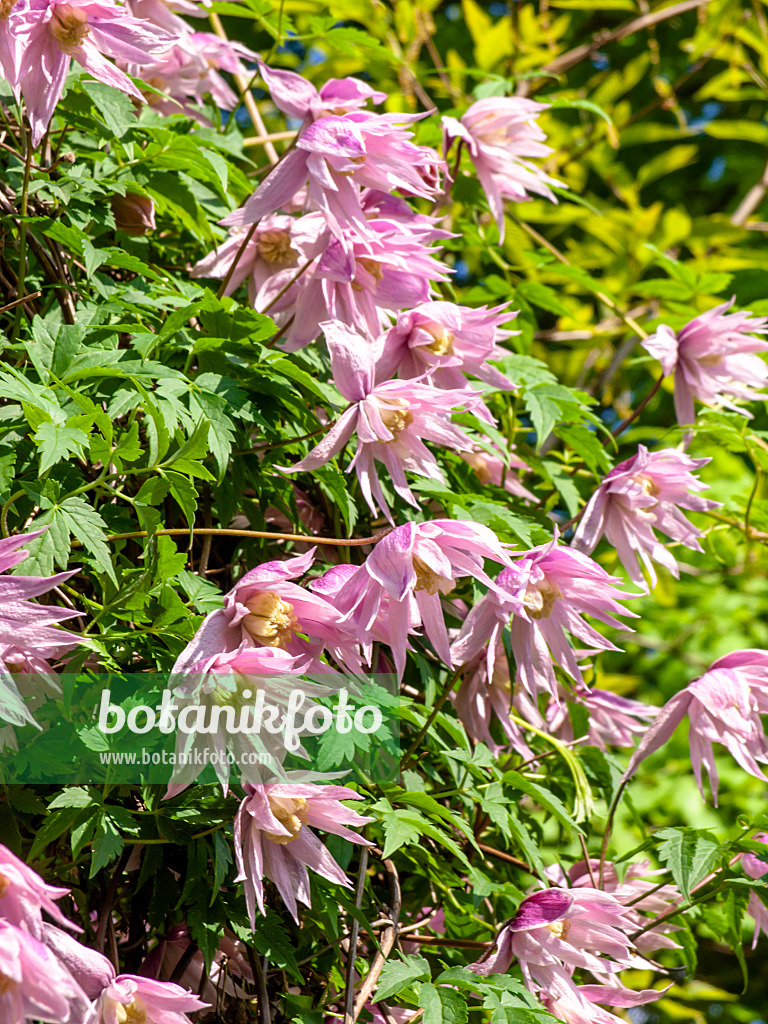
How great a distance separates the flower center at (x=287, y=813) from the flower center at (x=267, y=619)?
134 millimetres

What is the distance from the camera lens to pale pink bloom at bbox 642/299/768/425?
1.37 meters

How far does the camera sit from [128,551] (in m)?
1.08

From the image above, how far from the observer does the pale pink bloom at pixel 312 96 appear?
1043mm

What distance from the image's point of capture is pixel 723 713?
1145mm

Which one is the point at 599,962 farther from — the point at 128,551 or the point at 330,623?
the point at 128,551

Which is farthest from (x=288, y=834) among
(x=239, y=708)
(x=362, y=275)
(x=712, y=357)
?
(x=712, y=357)

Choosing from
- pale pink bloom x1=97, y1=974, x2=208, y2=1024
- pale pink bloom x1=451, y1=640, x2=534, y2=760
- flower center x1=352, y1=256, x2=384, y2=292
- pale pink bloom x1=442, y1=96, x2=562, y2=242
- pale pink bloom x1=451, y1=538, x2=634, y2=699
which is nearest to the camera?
pale pink bloom x1=97, y1=974, x2=208, y2=1024

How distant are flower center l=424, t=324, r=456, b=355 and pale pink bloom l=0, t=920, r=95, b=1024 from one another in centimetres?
70

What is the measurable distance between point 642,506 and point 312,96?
1.98 feet

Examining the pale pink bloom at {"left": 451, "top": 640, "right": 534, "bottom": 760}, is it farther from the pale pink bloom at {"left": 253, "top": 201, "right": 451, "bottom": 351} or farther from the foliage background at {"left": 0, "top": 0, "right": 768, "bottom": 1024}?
the pale pink bloom at {"left": 253, "top": 201, "right": 451, "bottom": 351}

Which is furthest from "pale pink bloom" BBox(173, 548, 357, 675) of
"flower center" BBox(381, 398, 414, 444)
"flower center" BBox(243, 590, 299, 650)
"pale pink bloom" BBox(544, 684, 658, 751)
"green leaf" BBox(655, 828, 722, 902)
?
"pale pink bloom" BBox(544, 684, 658, 751)

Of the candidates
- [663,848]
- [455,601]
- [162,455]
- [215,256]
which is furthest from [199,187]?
[663,848]

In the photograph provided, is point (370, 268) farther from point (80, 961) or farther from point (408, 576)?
point (80, 961)

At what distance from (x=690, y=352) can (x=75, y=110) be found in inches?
33.9
